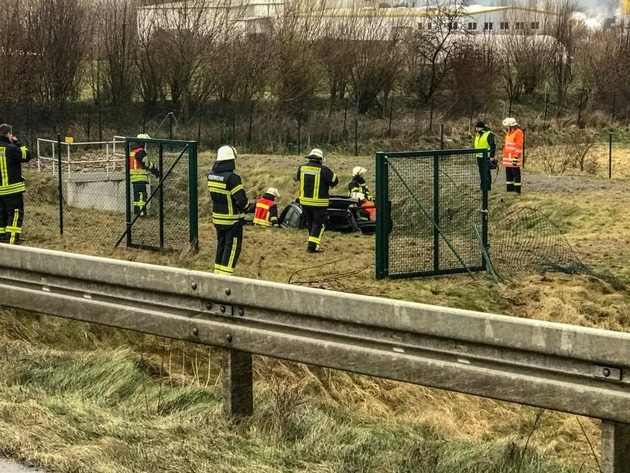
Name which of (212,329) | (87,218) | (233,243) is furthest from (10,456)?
(87,218)

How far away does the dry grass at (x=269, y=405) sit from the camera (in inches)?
180

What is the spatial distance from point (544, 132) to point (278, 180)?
2170 centimetres

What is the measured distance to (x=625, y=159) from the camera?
105 feet

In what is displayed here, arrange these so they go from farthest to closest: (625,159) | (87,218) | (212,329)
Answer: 1. (625,159)
2. (87,218)
3. (212,329)

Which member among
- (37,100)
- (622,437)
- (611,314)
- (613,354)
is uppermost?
(37,100)

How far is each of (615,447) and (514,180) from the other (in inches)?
666

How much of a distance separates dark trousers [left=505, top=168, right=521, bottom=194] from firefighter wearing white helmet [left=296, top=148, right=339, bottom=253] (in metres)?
6.64

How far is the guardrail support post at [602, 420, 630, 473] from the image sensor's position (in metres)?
3.97

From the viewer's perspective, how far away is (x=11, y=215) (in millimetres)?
15039

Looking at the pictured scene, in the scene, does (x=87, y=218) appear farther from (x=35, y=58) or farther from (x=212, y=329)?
(x=35, y=58)

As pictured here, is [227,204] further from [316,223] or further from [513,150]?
[513,150]

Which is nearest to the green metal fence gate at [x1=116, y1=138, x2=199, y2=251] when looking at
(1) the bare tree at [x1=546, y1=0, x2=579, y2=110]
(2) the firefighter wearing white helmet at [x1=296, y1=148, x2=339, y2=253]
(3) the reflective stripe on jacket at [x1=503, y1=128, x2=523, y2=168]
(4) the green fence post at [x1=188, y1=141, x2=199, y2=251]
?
(4) the green fence post at [x1=188, y1=141, x2=199, y2=251]

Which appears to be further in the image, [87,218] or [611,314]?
[87,218]

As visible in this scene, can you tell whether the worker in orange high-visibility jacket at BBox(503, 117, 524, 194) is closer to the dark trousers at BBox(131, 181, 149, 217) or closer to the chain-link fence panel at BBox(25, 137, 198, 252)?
the chain-link fence panel at BBox(25, 137, 198, 252)
